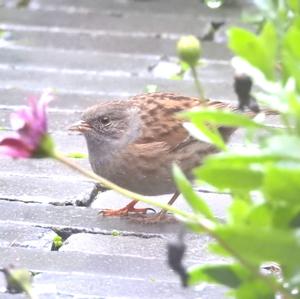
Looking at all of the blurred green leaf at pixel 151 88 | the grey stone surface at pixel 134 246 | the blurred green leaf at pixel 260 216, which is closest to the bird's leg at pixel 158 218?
the grey stone surface at pixel 134 246

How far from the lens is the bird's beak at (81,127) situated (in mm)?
4304

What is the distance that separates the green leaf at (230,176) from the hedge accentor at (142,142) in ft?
8.24

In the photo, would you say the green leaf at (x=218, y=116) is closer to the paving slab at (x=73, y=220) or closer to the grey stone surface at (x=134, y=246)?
the grey stone surface at (x=134, y=246)

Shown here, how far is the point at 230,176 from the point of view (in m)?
1.37

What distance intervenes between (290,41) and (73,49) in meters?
4.62

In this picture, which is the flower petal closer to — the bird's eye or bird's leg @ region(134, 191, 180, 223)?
bird's leg @ region(134, 191, 180, 223)

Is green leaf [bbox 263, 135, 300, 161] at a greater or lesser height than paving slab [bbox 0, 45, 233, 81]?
greater

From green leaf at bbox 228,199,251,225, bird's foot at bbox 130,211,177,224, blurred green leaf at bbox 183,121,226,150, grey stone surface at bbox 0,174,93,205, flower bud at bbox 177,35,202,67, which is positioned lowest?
bird's foot at bbox 130,211,177,224

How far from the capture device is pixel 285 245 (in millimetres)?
1254

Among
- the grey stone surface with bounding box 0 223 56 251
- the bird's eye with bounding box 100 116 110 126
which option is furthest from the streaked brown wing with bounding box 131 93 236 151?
the grey stone surface with bounding box 0 223 56 251

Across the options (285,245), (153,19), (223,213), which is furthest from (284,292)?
(153,19)

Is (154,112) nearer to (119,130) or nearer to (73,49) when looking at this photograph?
(119,130)

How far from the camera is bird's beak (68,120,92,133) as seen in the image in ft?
14.1

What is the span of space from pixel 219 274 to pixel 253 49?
315 mm
